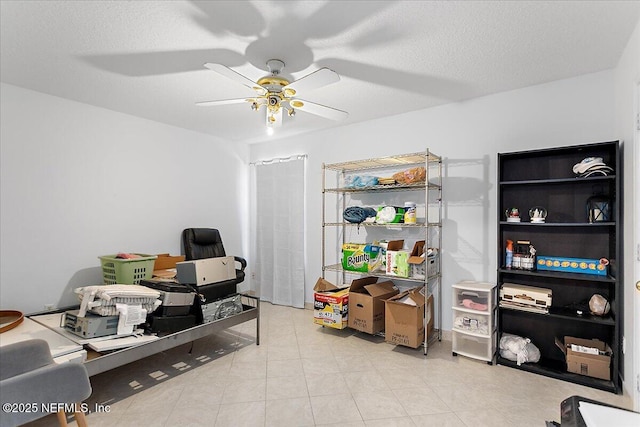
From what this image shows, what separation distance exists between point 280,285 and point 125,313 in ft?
8.58

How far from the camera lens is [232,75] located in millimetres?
2066

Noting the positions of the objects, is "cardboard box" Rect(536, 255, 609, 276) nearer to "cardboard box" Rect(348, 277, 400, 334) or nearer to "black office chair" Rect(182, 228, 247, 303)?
"cardboard box" Rect(348, 277, 400, 334)

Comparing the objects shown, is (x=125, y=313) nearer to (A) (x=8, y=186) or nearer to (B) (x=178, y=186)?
(A) (x=8, y=186)

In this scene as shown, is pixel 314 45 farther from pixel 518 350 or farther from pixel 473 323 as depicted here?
pixel 518 350

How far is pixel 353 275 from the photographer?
4148 millimetres

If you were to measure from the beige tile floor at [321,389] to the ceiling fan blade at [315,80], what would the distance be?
2.16m

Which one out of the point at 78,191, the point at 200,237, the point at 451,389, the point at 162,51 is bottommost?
the point at 451,389

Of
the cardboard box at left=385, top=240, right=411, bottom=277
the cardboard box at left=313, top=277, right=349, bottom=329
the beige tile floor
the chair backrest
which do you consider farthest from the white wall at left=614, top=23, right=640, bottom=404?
the chair backrest

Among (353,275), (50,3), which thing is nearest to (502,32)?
(50,3)

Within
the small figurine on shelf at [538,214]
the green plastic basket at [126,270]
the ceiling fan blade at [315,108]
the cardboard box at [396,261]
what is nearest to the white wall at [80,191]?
the green plastic basket at [126,270]

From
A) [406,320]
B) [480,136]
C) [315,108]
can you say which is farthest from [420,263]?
[315,108]

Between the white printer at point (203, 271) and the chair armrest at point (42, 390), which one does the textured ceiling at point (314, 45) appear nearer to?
the white printer at point (203, 271)

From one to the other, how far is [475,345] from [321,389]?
5.05 ft

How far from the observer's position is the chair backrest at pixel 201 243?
4.12 m
